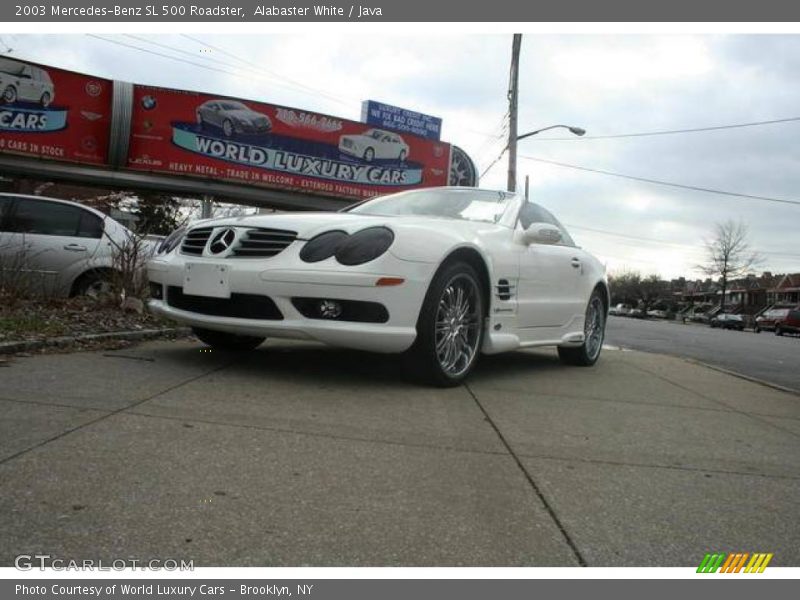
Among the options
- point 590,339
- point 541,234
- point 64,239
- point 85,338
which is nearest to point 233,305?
point 85,338

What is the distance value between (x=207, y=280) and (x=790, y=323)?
37.5m

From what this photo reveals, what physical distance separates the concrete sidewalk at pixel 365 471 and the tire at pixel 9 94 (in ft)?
54.0

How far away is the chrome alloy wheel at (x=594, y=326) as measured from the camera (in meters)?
6.53

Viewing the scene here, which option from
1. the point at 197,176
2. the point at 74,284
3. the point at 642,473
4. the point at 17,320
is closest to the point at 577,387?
the point at 642,473

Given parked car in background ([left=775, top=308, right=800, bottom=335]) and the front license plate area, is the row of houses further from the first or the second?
the front license plate area

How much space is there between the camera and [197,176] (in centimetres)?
2008

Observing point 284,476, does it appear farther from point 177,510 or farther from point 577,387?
point 577,387

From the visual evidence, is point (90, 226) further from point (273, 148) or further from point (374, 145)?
point (374, 145)

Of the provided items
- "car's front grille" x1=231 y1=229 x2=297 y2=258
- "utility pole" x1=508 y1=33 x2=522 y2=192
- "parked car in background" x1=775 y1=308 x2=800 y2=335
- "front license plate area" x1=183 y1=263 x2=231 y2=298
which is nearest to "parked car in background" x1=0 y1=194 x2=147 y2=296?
"front license plate area" x1=183 y1=263 x2=231 y2=298

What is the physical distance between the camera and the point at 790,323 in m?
35.0

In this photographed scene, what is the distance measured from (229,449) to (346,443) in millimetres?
508

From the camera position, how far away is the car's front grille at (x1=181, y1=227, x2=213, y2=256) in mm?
4480

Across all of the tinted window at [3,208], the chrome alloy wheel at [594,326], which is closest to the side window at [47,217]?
the tinted window at [3,208]

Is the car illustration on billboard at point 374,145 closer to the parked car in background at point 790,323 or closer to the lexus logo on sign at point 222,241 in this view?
the lexus logo on sign at point 222,241
